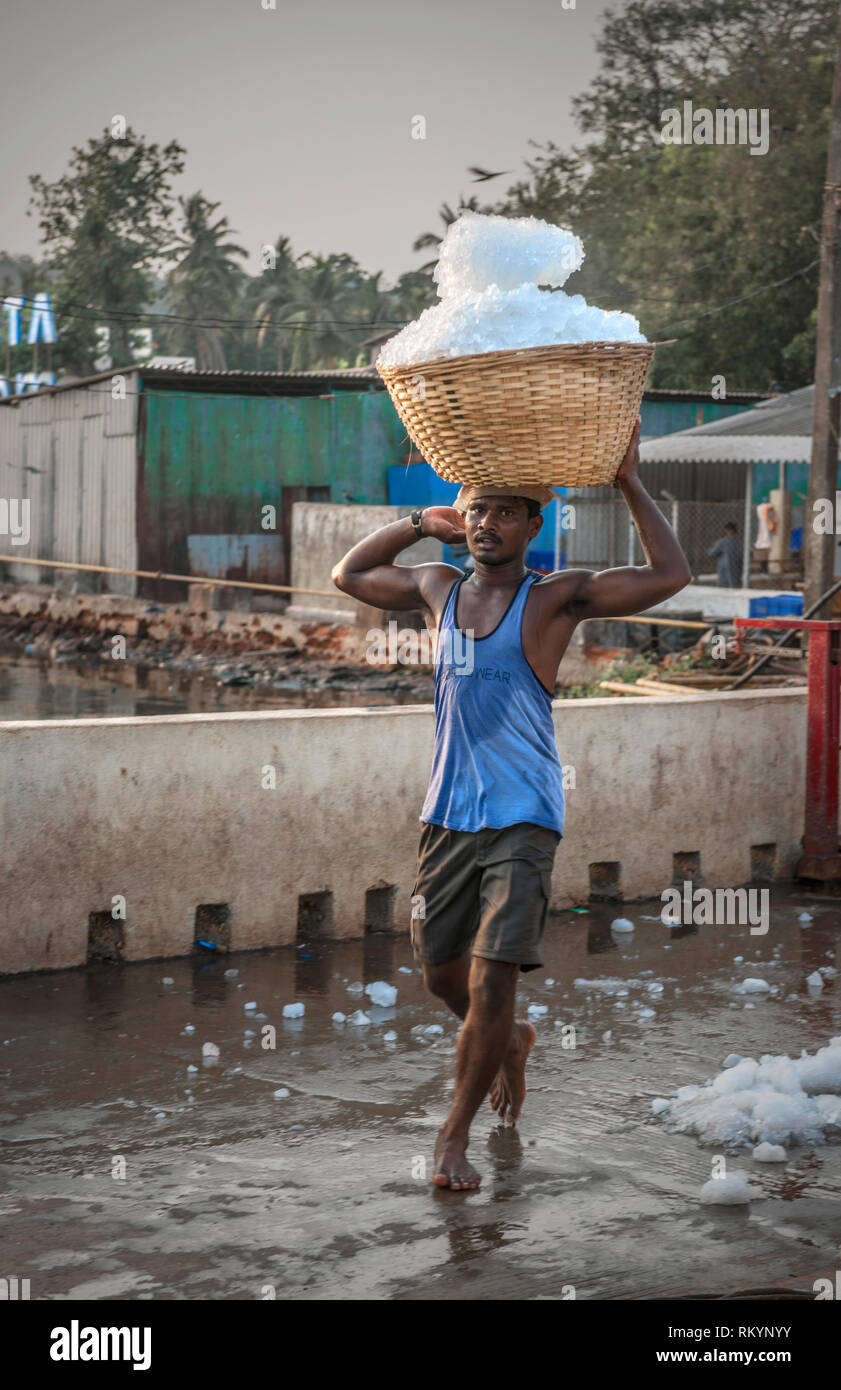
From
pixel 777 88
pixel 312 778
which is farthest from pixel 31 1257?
pixel 777 88

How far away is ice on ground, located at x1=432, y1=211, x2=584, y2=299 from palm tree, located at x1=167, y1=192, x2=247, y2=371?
6046 centimetres

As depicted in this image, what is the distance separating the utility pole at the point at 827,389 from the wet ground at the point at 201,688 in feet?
25.2

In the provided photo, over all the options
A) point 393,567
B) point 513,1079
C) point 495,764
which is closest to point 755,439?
point 393,567

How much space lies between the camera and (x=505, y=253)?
4.35 metres

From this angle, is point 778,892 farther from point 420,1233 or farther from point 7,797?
point 420,1233

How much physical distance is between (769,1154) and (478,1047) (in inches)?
37.4

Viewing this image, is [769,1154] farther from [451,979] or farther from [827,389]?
[827,389]

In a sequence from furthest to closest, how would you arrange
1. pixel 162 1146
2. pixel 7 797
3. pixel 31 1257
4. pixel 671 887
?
pixel 671 887
pixel 7 797
pixel 162 1146
pixel 31 1257

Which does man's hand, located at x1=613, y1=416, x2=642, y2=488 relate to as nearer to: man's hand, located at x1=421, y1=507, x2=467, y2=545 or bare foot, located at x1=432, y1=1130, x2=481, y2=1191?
man's hand, located at x1=421, y1=507, x2=467, y2=545

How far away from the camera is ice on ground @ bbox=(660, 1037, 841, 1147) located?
462cm

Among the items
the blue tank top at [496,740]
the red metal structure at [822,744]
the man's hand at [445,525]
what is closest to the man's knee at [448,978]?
the blue tank top at [496,740]

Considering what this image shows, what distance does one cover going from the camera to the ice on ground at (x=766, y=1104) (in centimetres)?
462

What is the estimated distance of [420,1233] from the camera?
3852mm

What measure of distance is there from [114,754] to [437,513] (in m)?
2.43
